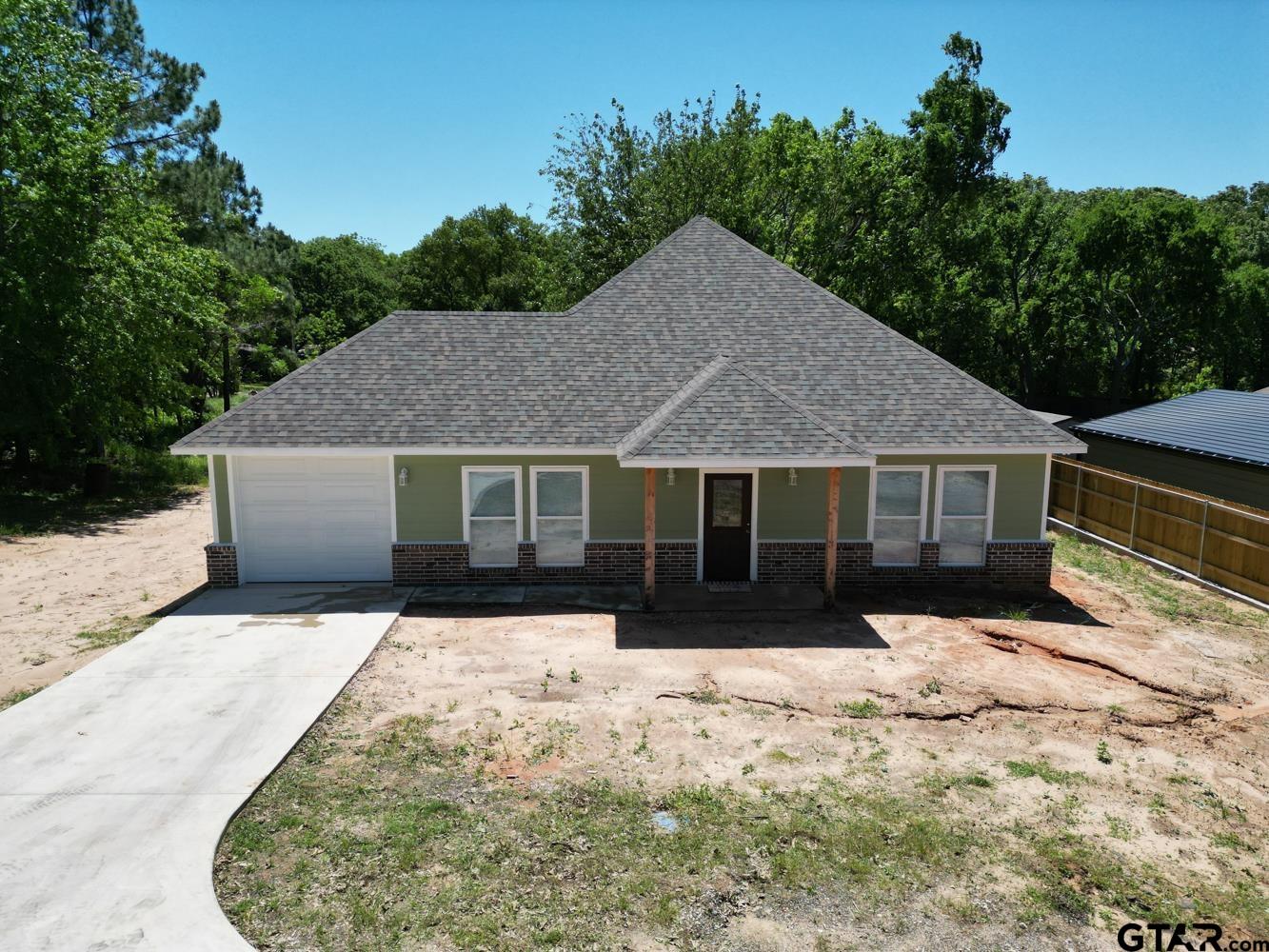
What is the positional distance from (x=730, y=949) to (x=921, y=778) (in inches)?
130

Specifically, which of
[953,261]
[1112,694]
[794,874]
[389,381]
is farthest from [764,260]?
[953,261]

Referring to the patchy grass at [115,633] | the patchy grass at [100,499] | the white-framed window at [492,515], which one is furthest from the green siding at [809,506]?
the patchy grass at [100,499]

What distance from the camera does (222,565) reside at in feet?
47.2

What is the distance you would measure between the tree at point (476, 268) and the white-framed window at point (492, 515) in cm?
4013

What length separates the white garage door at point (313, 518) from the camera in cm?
1437

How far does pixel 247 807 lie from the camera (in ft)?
24.5

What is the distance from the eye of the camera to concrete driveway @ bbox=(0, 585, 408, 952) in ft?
19.7

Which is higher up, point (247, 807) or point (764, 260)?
point (764, 260)

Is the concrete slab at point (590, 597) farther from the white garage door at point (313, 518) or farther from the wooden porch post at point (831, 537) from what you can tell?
the wooden porch post at point (831, 537)

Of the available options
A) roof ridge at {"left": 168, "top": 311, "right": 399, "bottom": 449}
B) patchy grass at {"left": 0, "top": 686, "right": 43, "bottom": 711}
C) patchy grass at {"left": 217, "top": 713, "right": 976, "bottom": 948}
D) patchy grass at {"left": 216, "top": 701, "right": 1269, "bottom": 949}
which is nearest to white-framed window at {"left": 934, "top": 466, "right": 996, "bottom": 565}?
patchy grass at {"left": 216, "top": 701, "right": 1269, "bottom": 949}

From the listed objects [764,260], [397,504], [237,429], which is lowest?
[397,504]

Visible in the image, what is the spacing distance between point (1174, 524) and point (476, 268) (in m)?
46.6

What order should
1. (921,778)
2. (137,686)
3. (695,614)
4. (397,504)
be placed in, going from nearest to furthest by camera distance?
1. (921,778)
2. (137,686)
3. (695,614)
4. (397,504)

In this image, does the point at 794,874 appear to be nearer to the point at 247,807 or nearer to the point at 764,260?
the point at 247,807
